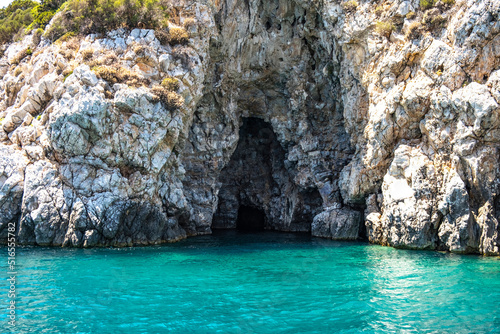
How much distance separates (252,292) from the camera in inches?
650

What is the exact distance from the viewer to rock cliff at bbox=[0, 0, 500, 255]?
25922 millimetres

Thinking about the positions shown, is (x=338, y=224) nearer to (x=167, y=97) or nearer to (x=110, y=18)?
(x=167, y=97)

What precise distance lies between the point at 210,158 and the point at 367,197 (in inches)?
674

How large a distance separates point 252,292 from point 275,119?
29369 mm

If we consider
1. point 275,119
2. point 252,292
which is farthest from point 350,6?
point 252,292

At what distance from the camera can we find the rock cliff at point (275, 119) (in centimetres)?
2592

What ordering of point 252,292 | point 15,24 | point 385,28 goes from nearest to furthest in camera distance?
point 252,292 → point 385,28 → point 15,24

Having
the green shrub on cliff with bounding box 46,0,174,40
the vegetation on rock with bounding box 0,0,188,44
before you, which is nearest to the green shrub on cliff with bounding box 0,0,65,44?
the vegetation on rock with bounding box 0,0,188,44

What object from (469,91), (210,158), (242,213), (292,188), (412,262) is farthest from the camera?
(242,213)

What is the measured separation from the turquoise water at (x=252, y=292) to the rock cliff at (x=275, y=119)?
389cm

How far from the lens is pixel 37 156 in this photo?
29.7m

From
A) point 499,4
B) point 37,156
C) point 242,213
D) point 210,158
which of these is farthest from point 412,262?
point 242,213

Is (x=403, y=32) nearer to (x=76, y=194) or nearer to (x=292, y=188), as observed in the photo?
(x=292, y=188)

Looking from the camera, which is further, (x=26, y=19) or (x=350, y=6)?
(x=26, y=19)
